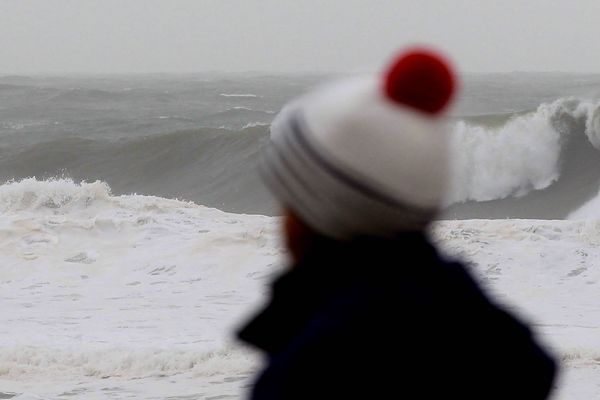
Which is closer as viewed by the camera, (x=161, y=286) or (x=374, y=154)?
(x=374, y=154)

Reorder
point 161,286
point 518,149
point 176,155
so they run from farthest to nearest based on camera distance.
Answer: point 176,155, point 518,149, point 161,286

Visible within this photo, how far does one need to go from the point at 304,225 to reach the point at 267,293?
10cm

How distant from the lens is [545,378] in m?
1.10

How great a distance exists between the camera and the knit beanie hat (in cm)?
104

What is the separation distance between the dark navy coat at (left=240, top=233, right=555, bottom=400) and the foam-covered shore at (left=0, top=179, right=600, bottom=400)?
3000mm

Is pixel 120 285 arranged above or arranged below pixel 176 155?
above

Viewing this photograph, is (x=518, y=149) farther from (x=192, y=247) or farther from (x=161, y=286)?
(x=161, y=286)

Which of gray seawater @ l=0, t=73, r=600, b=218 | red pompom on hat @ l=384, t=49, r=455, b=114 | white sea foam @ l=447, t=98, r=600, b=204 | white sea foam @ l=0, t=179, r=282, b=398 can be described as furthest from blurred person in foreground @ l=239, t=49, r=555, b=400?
white sea foam @ l=447, t=98, r=600, b=204

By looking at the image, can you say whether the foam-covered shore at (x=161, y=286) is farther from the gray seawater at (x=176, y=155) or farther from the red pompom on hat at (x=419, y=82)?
the gray seawater at (x=176, y=155)

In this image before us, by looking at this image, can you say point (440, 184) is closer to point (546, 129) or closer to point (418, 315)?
point (418, 315)

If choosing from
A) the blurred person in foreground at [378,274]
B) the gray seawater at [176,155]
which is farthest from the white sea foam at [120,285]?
the gray seawater at [176,155]

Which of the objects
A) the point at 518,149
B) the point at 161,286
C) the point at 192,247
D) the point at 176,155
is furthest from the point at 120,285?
the point at 176,155

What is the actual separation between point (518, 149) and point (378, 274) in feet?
60.6

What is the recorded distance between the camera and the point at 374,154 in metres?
1.04
